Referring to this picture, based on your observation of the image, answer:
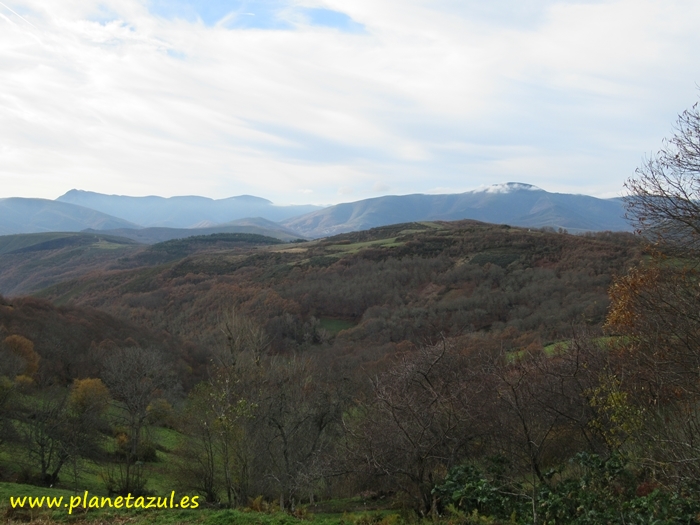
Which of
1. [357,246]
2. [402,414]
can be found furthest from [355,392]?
[357,246]

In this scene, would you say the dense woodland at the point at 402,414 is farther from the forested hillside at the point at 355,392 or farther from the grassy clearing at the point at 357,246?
the grassy clearing at the point at 357,246

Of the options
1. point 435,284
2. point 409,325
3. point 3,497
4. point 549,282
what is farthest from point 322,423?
point 435,284

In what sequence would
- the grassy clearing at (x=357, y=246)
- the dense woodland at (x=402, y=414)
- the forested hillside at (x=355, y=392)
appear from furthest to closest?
1. the grassy clearing at (x=357, y=246)
2. the forested hillside at (x=355, y=392)
3. the dense woodland at (x=402, y=414)

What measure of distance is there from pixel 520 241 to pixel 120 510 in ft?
283

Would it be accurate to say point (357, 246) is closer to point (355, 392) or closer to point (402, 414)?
point (355, 392)

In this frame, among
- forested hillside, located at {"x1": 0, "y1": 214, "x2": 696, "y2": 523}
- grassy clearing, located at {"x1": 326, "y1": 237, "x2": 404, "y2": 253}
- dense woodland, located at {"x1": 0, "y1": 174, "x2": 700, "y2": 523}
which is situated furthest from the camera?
grassy clearing, located at {"x1": 326, "y1": 237, "x2": 404, "y2": 253}

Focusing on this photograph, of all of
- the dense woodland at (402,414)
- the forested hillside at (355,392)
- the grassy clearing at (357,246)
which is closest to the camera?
the dense woodland at (402,414)

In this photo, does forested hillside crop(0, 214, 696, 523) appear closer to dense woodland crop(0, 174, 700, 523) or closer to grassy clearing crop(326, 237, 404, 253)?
dense woodland crop(0, 174, 700, 523)

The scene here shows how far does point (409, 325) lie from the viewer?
5847cm

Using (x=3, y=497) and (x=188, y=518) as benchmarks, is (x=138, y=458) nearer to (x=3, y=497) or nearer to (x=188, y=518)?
(x=3, y=497)

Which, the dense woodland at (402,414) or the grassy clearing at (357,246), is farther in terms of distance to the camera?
the grassy clearing at (357,246)

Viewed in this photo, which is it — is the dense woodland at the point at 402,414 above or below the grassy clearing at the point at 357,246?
below

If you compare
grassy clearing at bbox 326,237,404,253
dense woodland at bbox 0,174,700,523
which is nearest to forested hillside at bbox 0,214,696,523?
dense woodland at bbox 0,174,700,523

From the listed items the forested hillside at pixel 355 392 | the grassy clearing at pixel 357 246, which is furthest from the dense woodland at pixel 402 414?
the grassy clearing at pixel 357 246
